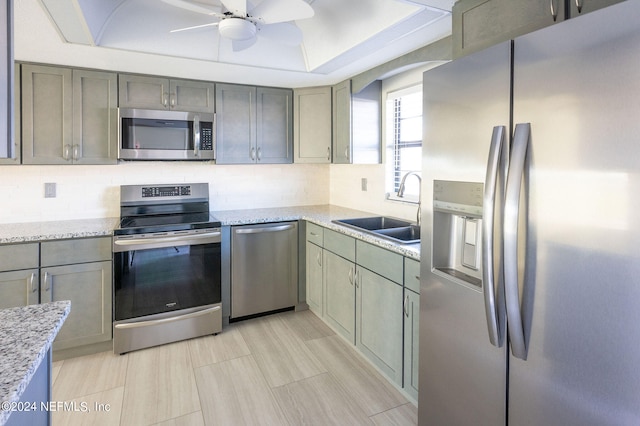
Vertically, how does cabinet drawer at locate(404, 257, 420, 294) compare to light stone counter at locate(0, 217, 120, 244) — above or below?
below

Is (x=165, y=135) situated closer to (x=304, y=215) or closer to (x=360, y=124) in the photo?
(x=304, y=215)

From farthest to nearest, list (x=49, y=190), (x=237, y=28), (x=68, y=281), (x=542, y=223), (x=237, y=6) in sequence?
(x=49, y=190) → (x=68, y=281) → (x=237, y=28) → (x=237, y=6) → (x=542, y=223)

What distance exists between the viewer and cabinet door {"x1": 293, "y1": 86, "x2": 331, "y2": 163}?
11.4ft

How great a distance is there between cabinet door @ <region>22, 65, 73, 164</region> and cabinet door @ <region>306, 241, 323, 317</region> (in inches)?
80.5

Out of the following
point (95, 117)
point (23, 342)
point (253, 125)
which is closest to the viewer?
point (23, 342)

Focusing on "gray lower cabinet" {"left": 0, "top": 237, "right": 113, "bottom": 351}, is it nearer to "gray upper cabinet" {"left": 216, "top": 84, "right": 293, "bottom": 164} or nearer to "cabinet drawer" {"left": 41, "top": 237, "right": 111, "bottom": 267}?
"cabinet drawer" {"left": 41, "top": 237, "right": 111, "bottom": 267}

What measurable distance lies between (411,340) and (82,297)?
2258 millimetres

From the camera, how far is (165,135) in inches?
120

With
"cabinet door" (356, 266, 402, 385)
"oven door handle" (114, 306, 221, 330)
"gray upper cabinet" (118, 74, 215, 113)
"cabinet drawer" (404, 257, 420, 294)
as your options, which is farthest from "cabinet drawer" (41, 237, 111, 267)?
"cabinet drawer" (404, 257, 420, 294)

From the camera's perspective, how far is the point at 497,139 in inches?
45.8

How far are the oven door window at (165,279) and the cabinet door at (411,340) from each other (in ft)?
5.33

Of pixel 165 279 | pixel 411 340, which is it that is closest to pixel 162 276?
pixel 165 279

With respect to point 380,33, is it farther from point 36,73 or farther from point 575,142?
point 36,73

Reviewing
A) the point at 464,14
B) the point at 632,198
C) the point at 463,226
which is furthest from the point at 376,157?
the point at 632,198
